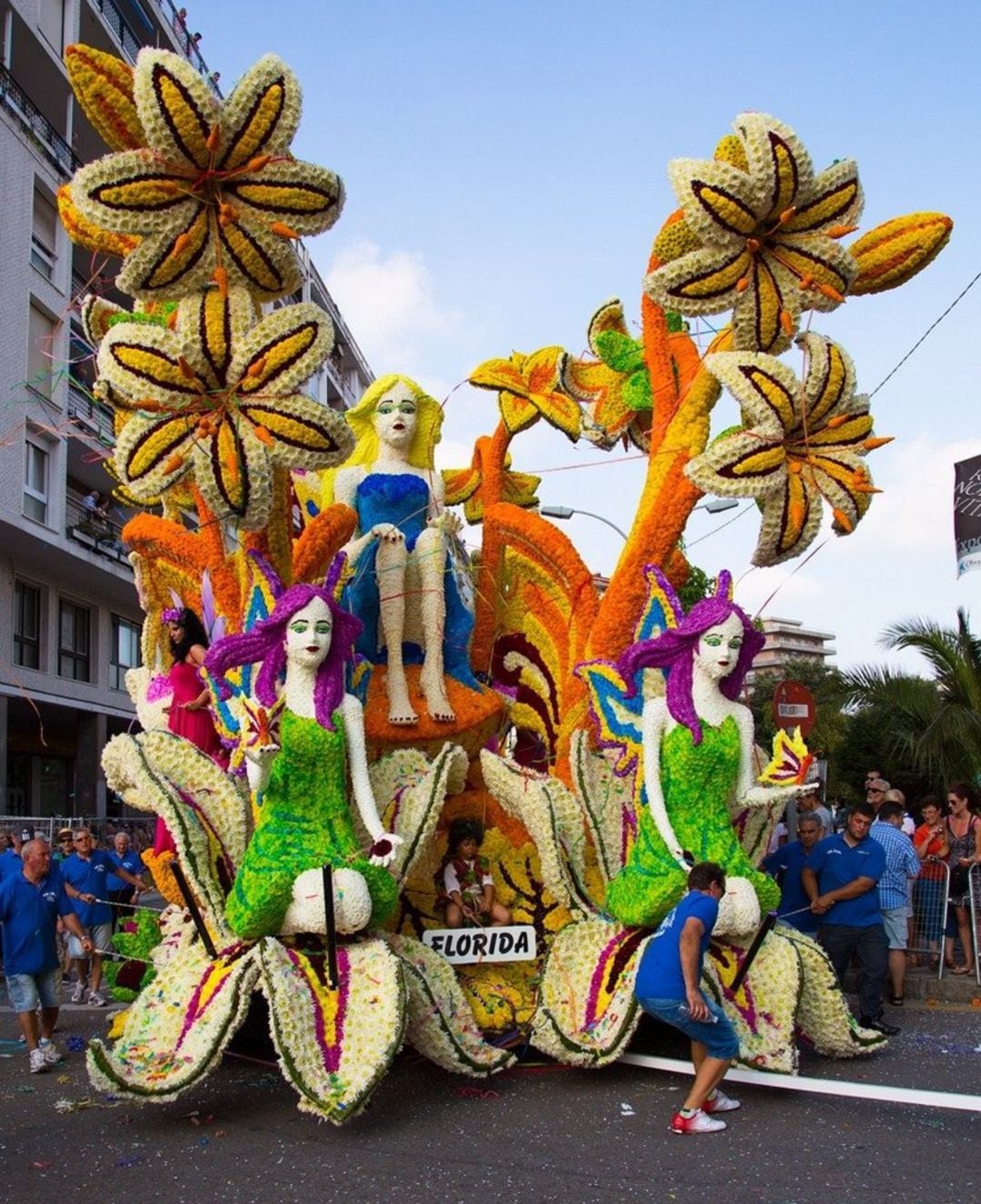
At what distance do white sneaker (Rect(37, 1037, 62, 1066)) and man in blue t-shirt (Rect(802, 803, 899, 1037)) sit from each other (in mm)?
4064

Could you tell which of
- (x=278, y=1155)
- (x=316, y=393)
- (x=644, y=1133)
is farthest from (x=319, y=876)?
(x=316, y=393)

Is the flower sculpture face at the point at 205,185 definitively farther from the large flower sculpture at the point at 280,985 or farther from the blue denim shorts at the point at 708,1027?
the blue denim shorts at the point at 708,1027

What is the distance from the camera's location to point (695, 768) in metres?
5.96

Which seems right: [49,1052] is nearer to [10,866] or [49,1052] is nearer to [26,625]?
[10,866]

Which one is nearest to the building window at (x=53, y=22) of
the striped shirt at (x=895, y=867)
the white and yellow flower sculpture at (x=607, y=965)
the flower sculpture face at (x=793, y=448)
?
the flower sculpture face at (x=793, y=448)

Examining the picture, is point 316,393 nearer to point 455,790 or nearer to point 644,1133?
point 455,790

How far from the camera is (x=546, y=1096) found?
550cm

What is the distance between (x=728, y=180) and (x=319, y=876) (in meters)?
3.80

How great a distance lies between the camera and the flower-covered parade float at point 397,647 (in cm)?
548

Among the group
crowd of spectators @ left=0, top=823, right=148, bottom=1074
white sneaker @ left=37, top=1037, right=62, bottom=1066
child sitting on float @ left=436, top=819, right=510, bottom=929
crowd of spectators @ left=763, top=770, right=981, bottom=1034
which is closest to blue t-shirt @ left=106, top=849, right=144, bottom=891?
crowd of spectators @ left=0, top=823, right=148, bottom=1074

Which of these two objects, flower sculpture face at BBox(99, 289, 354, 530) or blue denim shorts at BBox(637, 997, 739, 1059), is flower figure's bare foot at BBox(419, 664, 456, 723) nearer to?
flower sculpture face at BBox(99, 289, 354, 530)

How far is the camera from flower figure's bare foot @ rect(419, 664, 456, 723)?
6840mm

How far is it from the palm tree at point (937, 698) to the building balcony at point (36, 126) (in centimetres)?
1283

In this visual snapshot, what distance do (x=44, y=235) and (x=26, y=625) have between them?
18.4ft
